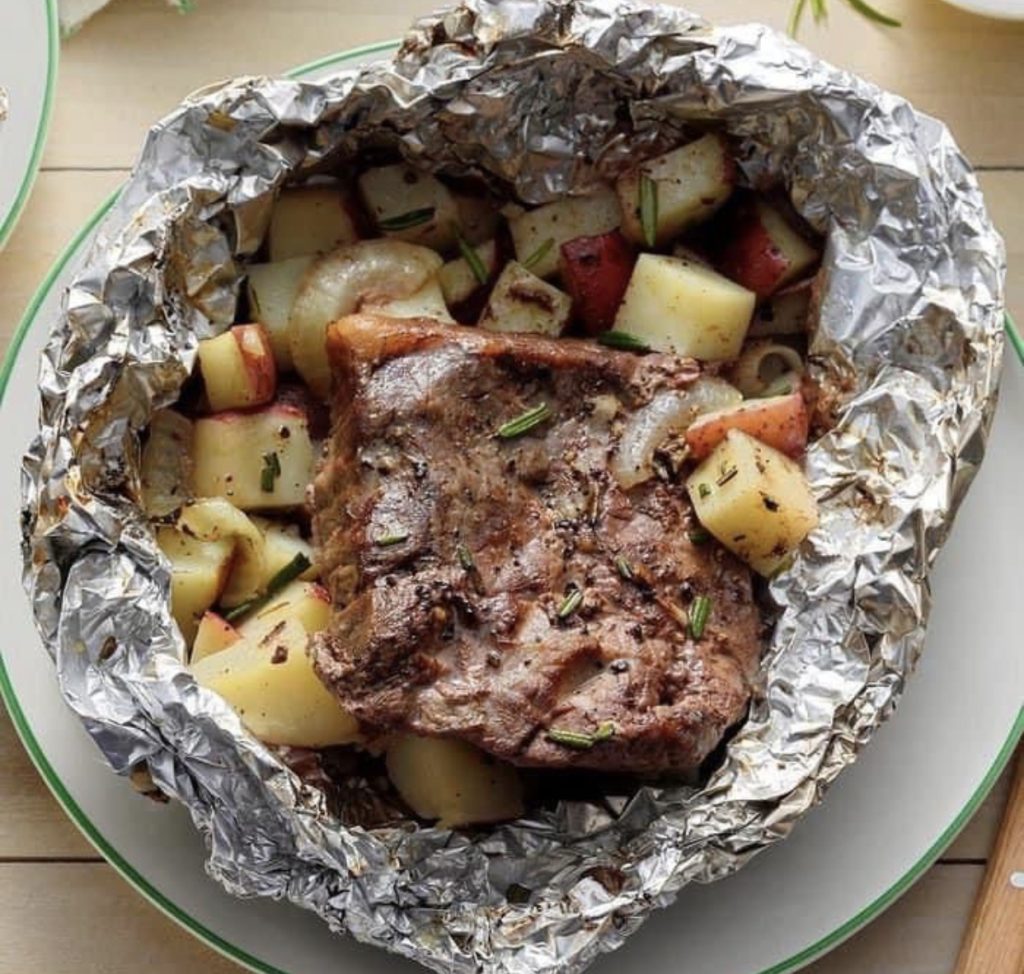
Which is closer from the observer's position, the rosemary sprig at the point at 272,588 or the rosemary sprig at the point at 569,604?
the rosemary sprig at the point at 569,604

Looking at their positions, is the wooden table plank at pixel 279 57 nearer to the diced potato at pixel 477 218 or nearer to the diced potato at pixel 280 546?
the diced potato at pixel 477 218

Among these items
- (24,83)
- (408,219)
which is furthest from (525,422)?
(24,83)

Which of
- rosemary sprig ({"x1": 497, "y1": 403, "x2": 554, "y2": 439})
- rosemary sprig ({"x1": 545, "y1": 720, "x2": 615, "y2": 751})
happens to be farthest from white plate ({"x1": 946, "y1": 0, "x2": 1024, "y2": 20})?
rosemary sprig ({"x1": 545, "y1": 720, "x2": 615, "y2": 751})

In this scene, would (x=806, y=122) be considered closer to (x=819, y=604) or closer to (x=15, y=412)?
(x=819, y=604)

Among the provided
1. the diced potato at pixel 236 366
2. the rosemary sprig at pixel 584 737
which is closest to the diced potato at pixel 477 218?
the diced potato at pixel 236 366

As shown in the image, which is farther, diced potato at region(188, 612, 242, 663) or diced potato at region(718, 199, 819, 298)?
diced potato at region(718, 199, 819, 298)

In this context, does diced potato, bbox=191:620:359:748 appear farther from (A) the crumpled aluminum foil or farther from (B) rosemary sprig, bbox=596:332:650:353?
(B) rosemary sprig, bbox=596:332:650:353

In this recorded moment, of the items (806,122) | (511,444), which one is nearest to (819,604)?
(511,444)
